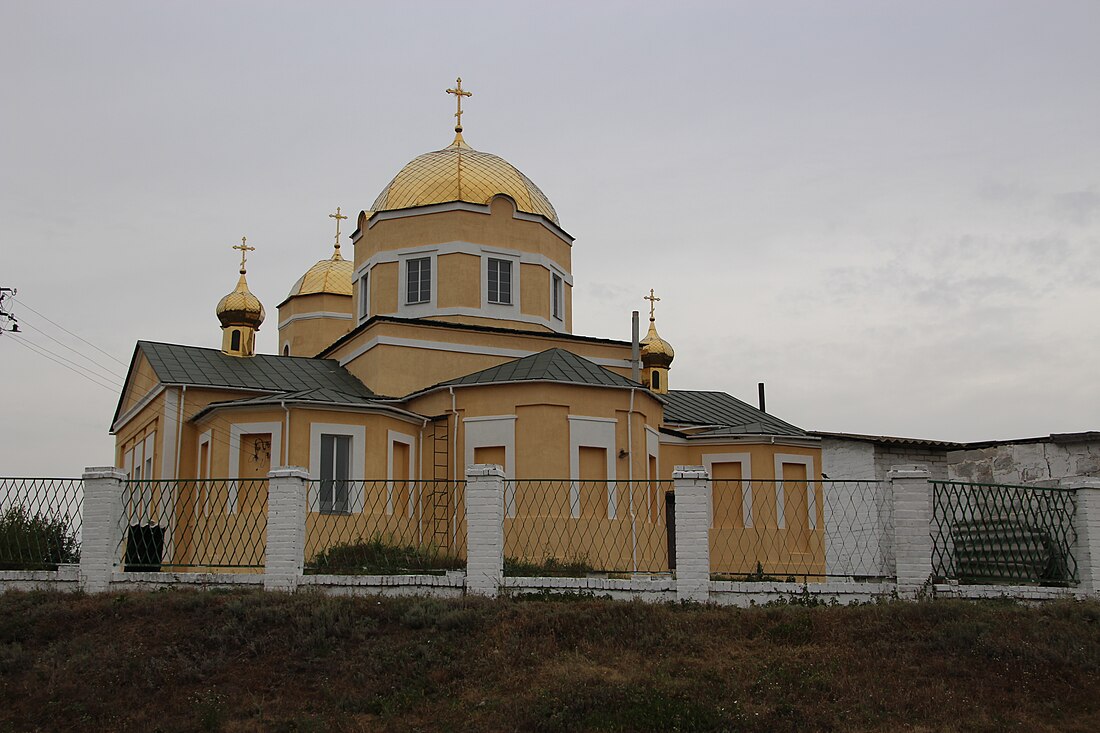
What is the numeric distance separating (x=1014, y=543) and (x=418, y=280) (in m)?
13.9

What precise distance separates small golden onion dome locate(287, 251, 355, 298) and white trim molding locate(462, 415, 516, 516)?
528 inches

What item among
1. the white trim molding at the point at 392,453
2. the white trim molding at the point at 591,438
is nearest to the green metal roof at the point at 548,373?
the white trim molding at the point at 591,438

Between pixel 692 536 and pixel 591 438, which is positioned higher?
pixel 591 438

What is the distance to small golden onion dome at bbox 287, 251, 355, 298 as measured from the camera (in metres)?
32.7

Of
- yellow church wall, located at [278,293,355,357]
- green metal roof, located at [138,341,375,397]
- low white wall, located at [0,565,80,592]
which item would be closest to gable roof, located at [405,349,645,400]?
green metal roof, located at [138,341,375,397]

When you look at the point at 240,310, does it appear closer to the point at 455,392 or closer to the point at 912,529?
the point at 455,392

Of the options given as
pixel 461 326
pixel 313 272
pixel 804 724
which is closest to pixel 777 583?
pixel 804 724

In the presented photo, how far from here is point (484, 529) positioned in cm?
1296

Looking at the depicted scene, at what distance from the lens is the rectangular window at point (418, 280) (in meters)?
24.2

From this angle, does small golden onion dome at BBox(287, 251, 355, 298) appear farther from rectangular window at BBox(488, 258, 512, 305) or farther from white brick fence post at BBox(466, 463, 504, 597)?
white brick fence post at BBox(466, 463, 504, 597)

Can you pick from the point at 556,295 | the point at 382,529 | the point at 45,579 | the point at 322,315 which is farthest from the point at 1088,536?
the point at 322,315

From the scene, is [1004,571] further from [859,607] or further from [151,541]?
[151,541]

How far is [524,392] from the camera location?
19.9 m

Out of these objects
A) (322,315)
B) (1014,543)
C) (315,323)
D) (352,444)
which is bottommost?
(1014,543)
